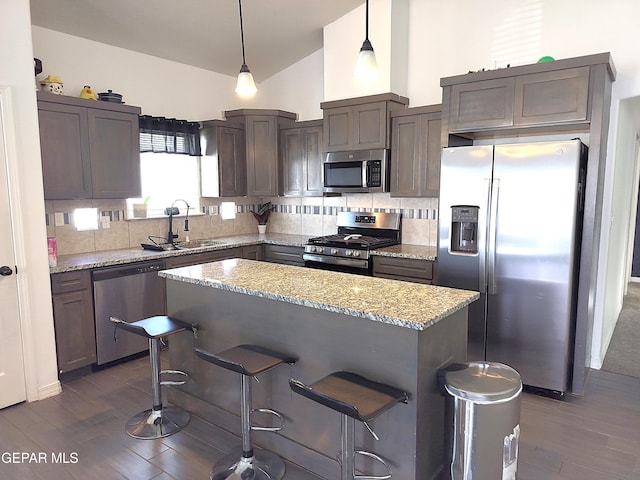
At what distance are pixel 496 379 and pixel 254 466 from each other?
134 cm

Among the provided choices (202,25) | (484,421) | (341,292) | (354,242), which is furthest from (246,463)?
(202,25)

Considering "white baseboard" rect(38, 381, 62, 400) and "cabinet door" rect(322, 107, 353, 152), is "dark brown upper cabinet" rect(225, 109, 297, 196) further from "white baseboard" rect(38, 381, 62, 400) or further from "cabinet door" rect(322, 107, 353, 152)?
"white baseboard" rect(38, 381, 62, 400)

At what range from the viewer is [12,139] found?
2953mm

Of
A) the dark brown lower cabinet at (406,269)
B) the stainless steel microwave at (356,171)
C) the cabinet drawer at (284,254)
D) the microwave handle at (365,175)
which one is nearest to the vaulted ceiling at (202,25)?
the stainless steel microwave at (356,171)

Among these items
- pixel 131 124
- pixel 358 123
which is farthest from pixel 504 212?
pixel 131 124

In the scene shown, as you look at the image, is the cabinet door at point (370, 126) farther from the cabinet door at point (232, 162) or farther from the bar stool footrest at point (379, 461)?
the bar stool footrest at point (379, 461)

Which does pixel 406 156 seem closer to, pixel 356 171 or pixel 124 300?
pixel 356 171

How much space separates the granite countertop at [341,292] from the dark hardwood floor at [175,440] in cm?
79

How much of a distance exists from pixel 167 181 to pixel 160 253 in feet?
3.81

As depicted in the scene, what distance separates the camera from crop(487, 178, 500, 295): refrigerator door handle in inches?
126

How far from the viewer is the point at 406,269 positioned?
13.1ft

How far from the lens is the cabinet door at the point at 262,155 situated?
5.09 metres

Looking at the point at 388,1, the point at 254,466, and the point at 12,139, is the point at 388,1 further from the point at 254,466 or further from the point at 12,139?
the point at 254,466

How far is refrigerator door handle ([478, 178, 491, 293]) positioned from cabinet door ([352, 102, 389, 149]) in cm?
130
